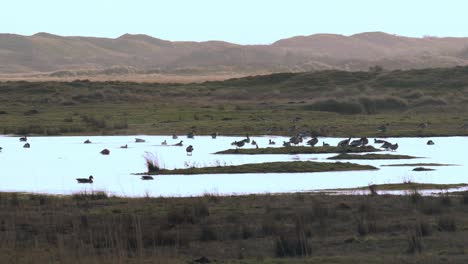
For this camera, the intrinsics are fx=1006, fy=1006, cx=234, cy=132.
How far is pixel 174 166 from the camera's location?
28.0m

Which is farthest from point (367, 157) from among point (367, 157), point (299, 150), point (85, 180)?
point (85, 180)

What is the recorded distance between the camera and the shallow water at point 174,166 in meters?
22.5

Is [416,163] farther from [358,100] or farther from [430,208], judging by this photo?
[358,100]

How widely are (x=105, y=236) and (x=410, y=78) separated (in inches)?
2300

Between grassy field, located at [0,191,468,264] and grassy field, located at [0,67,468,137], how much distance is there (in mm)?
22611

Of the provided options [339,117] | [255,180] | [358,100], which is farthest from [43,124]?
[255,180]

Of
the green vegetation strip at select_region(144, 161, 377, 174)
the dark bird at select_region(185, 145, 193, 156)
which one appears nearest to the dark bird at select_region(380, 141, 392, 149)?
the green vegetation strip at select_region(144, 161, 377, 174)

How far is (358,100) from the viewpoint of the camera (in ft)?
187

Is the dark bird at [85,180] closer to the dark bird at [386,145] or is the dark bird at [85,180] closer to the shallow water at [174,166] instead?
the shallow water at [174,166]

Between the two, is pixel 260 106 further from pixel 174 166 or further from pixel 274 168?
pixel 274 168

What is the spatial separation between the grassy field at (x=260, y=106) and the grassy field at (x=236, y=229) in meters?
22.6

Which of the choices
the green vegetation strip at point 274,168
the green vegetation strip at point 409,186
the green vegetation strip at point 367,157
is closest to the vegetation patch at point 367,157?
the green vegetation strip at point 367,157

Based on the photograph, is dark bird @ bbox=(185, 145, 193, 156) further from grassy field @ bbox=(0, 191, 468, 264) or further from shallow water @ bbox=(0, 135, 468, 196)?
grassy field @ bbox=(0, 191, 468, 264)

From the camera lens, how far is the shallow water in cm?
2255
